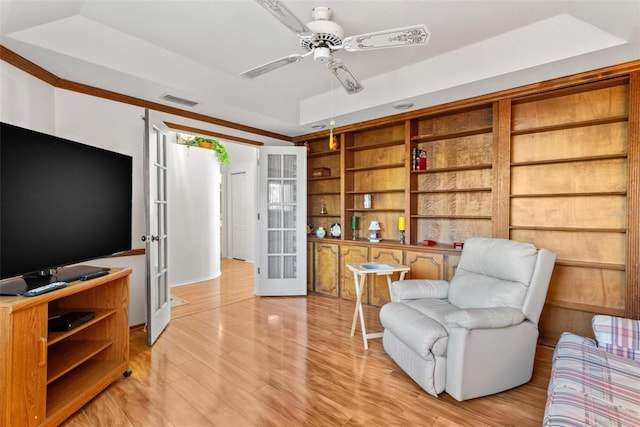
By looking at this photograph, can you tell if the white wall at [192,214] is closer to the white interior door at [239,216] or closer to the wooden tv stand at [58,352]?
the white interior door at [239,216]

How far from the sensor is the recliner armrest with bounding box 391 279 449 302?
2.73 m

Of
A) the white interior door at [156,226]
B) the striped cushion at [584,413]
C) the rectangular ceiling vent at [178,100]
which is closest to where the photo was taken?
the striped cushion at [584,413]

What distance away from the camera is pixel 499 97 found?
10.0 ft

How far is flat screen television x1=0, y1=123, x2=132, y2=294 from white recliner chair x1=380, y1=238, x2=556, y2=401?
7.38 ft

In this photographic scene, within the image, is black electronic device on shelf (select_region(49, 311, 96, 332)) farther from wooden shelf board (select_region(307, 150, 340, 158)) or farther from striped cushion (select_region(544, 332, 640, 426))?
wooden shelf board (select_region(307, 150, 340, 158))

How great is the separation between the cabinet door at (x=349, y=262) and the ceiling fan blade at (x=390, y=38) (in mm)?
2643

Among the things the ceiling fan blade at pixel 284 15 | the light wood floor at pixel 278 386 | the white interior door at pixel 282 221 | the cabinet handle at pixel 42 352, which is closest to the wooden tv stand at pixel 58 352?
the cabinet handle at pixel 42 352

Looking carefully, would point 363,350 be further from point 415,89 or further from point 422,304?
point 415,89

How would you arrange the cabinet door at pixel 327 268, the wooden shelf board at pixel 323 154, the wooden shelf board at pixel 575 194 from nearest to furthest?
the wooden shelf board at pixel 575 194 < the cabinet door at pixel 327 268 < the wooden shelf board at pixel 323 154

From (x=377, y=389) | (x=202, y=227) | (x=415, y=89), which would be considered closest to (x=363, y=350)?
(x=377, y=389)

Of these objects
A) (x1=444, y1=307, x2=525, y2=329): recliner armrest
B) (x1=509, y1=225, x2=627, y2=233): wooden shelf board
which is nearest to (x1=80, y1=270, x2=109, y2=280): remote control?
(x1=444, y1=307, x2=525, y2=329): recliner armrest

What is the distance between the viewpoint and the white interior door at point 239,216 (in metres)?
7.69

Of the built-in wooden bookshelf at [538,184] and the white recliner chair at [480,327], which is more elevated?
the built-in wooden bookshelf at [538,184]

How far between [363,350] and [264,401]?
1.06m
